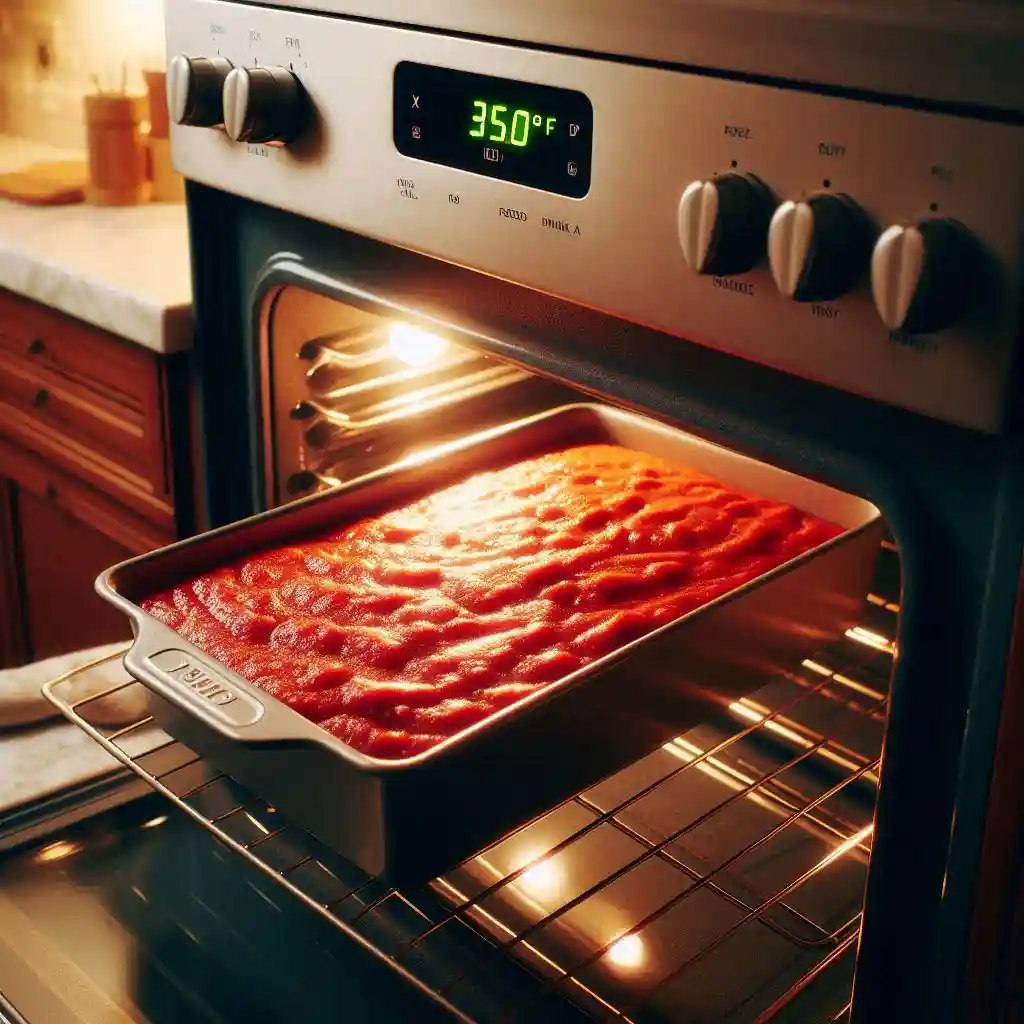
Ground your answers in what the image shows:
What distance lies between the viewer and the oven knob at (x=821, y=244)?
2.07 feet

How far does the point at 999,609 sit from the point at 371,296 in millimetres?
537

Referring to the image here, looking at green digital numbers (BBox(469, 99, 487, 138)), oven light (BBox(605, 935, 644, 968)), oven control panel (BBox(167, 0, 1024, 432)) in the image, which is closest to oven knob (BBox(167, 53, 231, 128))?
oven control panel (BBox(167, 0, 1024, 432))

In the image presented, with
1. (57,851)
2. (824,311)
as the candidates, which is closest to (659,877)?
(57,851)

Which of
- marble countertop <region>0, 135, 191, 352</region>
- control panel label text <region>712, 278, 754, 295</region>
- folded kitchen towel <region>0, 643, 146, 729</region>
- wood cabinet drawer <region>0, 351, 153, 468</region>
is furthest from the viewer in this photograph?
wood cabinet drawer <region>0, 351, 153, 468</region>

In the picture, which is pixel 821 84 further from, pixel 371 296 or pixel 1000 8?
pixel 371 296

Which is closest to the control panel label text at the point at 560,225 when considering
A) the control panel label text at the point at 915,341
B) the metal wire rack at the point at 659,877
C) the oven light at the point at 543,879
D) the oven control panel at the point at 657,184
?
the oven control panel at the point at 657,184

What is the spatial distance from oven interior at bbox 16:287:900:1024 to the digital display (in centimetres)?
15

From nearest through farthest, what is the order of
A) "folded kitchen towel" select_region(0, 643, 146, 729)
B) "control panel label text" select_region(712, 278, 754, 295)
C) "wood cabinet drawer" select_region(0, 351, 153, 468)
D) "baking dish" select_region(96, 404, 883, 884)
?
"control panel label text" select_region(712, 278, 754, 295) → "baking dish" select_region(96, 404, 883, 884) → "folded kitchen towel" select_region(0, 643, 146, 729) → "wood cabinet drawer" select_region(0, 351, 153, 468)

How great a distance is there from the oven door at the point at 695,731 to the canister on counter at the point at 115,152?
810 millimetres

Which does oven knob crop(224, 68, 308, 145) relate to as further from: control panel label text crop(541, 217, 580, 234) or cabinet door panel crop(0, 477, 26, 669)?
cabinet door panel crop(0, 477, 26, 669)

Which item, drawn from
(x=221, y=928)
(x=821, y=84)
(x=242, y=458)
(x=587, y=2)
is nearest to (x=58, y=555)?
(x=242, y=458)

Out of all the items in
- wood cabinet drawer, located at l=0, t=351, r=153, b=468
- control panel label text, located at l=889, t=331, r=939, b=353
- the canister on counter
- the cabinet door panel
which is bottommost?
the cabinet door panel

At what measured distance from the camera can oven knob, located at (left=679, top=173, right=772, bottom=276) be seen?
2.22ft

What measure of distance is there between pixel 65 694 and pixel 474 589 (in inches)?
17.0
